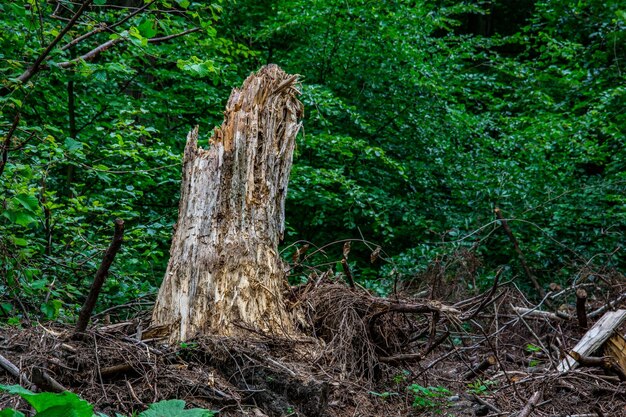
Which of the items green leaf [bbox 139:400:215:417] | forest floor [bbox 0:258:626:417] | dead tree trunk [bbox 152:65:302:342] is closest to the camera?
green leaf [bbox 139:400:215:417]

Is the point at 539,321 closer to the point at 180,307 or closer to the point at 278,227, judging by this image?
the point at 278,227

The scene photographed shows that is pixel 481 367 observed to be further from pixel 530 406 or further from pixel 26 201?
pixel 26 201

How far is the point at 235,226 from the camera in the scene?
4.40m

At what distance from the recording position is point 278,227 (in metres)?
4.68

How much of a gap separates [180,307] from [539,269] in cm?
571

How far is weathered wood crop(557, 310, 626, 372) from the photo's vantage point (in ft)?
15.5

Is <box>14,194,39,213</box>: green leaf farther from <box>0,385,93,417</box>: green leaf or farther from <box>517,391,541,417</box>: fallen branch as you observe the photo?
<box>517,391,541,417</box>: fallen branch

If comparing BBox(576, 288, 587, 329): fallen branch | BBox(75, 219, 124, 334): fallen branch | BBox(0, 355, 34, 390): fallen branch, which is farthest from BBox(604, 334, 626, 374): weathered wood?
BBox(0, 355, 34, 390): fallen branch

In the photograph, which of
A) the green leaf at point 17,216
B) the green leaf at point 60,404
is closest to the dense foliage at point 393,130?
the green leaf at point 17,216

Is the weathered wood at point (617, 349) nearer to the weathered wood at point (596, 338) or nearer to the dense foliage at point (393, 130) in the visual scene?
the weathered wood at point (596, 338)

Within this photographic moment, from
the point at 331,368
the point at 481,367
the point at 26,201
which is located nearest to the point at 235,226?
the point at 331,368

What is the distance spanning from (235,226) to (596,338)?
110 inches

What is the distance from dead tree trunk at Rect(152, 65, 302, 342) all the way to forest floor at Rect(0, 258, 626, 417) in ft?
0.67

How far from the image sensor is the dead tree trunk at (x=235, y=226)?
4164 mm
